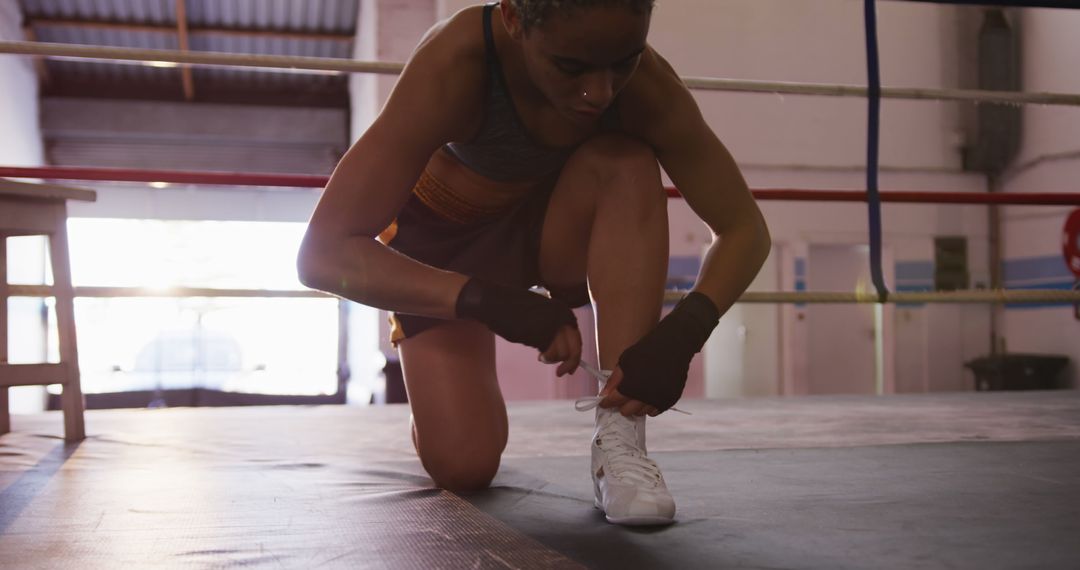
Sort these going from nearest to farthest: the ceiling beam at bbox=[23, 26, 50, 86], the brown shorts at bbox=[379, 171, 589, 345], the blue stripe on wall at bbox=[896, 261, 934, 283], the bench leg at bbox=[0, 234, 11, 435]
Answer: the brown shorts at bbox=[379, 171, 589, 345]
the bench leg at bbox=[0, 234, 11, 435]
the blue stripe on wall at bbox=[896, 261, 934, 283]
the ceiling beam at bbox=[23, 26, 50, 86]

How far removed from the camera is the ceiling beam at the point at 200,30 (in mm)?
7211

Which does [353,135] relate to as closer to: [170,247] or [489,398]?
[170,247]

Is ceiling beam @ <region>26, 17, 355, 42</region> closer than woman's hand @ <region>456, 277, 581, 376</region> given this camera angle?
No

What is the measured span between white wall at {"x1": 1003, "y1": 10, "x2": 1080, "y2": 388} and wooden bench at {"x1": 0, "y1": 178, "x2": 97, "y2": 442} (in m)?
6.09

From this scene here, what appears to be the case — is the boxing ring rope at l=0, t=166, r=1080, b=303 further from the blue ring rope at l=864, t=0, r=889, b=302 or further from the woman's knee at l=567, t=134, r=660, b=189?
the woman's knee at l=567, t=134, r=660, b=189

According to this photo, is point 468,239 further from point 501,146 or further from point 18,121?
point 18,121

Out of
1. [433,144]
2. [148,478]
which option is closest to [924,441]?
[433,144]

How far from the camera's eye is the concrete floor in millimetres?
901

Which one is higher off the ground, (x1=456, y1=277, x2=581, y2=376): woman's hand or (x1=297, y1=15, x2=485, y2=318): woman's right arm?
(x1=297, y1=15, x2=485, y2=318): woman's right arm

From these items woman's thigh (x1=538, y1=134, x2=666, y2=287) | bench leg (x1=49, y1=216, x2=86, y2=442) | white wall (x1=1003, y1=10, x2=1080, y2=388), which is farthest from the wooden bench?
white wall (x1=1003, y1=10, x2=1080, y2=388)

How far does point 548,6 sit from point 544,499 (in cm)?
61

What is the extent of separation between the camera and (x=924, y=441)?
1739 millimetres

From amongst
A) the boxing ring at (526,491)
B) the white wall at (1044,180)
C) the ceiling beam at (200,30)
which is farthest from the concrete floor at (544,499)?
the ceiling beam at (200,30)

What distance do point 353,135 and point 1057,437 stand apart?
22.9 ft
